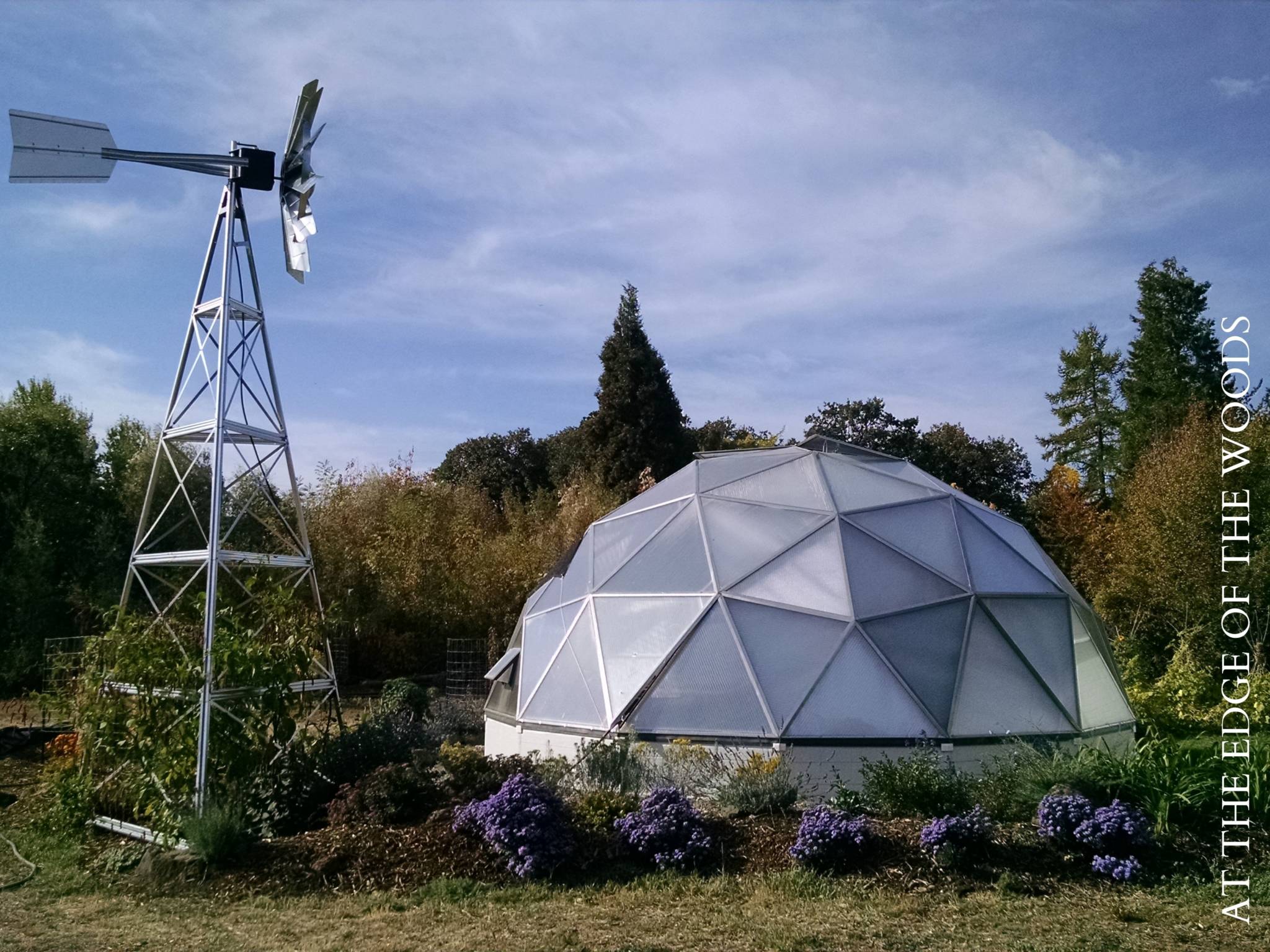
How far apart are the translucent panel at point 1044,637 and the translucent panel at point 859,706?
2.05 meters

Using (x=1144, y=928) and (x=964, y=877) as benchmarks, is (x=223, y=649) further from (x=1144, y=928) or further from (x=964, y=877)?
(x=1144, y=928)

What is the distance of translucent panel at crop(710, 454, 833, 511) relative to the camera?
47.1 feet

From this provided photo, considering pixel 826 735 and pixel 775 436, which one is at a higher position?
pixel 775 436

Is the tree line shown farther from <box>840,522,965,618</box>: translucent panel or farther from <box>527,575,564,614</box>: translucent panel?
<box>840,522,965,618</box>: translucent panel

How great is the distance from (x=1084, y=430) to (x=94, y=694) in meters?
46.2

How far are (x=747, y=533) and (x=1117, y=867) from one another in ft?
22.2

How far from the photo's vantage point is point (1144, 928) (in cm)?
705

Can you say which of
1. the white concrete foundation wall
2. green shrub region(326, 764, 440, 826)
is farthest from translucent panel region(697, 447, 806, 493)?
green shrub region(326, 764, 440, 826)

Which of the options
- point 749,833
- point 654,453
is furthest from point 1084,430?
point 749,833

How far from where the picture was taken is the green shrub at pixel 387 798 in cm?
974

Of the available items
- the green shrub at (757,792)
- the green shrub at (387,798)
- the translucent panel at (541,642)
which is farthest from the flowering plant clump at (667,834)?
the translucent panel at (541,642)

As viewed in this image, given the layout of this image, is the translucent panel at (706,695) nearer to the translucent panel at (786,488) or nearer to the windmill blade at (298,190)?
the translucent panel at (786,488)

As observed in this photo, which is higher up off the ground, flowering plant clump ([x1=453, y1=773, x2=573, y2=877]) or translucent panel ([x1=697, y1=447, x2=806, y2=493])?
translucent panel ([x1=697, y1=447, x2=806, y2=493])

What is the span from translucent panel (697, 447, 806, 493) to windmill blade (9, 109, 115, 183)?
9201 mm
